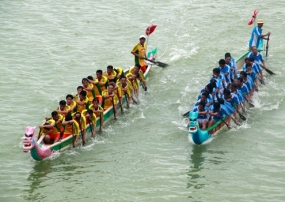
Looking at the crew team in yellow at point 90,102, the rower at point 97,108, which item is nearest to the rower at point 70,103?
the crew team in yellow at point 90,102

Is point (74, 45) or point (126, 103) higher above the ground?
point (74, 45)

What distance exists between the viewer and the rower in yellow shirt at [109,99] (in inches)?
611

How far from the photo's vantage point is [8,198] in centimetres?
1284

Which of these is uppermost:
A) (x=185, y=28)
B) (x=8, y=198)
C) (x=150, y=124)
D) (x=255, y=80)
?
(x=185, y=28)

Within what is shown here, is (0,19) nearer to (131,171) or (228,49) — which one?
(228,49)

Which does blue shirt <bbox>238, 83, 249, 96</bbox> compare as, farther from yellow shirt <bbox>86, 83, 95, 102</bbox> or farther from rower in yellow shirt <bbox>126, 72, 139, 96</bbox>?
yellow shirt <bbox>86, 83, 95, 102</bbox>

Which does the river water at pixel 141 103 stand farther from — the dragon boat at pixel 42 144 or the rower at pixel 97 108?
the rower at pixel 97 108

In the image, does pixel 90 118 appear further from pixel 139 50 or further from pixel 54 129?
pixel 139 50

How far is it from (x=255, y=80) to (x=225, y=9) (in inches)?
325

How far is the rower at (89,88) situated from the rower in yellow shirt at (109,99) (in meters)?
0.33

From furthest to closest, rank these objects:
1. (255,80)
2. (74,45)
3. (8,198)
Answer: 1. (74,45)
2. (255,80)
3. (8,198)

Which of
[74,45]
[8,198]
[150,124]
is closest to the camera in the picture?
[8,198]

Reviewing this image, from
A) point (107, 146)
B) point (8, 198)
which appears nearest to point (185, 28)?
point (107, 146)

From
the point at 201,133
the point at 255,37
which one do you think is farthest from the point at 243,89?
the point at 255,37
